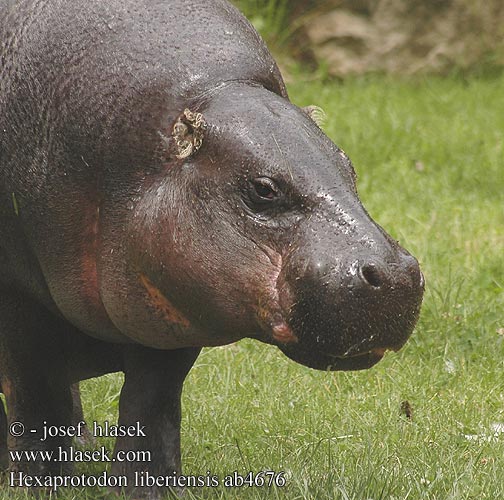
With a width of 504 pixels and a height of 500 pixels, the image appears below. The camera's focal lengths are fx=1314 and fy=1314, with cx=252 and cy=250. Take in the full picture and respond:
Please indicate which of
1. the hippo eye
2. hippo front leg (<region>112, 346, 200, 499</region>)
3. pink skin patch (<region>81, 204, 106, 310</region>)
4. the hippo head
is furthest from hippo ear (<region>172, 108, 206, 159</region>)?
hippo front leg (<region>112, 346, 200, 499</region>)

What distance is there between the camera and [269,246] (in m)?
3.19

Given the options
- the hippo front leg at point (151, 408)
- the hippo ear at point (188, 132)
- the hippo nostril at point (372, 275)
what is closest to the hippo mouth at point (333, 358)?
the hippo nostril at point (372, 275)

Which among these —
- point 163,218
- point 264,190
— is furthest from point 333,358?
point 163,218

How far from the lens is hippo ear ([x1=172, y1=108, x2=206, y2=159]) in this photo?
130 inches

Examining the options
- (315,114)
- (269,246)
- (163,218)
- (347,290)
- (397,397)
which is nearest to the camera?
(347,290)

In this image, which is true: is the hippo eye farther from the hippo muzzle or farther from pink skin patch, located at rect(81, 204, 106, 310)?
pink skin patch, located at rect(81, 204, 106, 310)

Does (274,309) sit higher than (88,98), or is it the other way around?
(88,98)

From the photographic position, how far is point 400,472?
407 cm

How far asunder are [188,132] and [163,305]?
446mm

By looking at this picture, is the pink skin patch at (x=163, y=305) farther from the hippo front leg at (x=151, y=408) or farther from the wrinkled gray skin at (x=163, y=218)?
the hippo front leg at (x=151, y=408)

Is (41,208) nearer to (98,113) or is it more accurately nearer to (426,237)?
(98,113)

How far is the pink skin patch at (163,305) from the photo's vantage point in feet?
11.0

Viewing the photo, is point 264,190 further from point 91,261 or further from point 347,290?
point 91,261

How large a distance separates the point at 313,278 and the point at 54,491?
4.51ft
